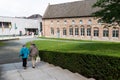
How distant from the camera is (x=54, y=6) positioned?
76.6 m

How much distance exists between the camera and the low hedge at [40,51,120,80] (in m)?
9.56

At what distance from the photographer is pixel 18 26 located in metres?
91.9

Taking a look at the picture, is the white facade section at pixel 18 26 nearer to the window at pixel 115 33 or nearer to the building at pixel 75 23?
the building at pixel 75 23

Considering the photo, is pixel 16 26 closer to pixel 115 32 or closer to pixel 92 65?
pixel 115 32

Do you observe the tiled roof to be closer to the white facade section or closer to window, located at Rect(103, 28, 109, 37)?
window, located at Rect(103, 28, 109, 37)

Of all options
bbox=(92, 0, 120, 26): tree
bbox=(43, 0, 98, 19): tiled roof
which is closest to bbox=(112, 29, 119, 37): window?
bbox=(43, 0, 98, 19): tiled roof

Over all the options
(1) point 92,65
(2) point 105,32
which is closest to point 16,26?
(2) point 105,32

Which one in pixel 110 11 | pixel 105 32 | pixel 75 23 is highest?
pixel 75 23

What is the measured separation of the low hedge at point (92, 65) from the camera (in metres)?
9.56

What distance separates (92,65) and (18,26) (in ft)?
273

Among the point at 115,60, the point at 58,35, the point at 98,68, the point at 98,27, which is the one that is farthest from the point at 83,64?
the point at 58,35

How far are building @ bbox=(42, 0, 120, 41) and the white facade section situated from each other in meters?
17.5

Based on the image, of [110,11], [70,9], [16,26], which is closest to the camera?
[110,11]

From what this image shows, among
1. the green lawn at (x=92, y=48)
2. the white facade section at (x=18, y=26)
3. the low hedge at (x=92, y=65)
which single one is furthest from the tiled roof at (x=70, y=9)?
the low hedge at (x=92, y=65)
